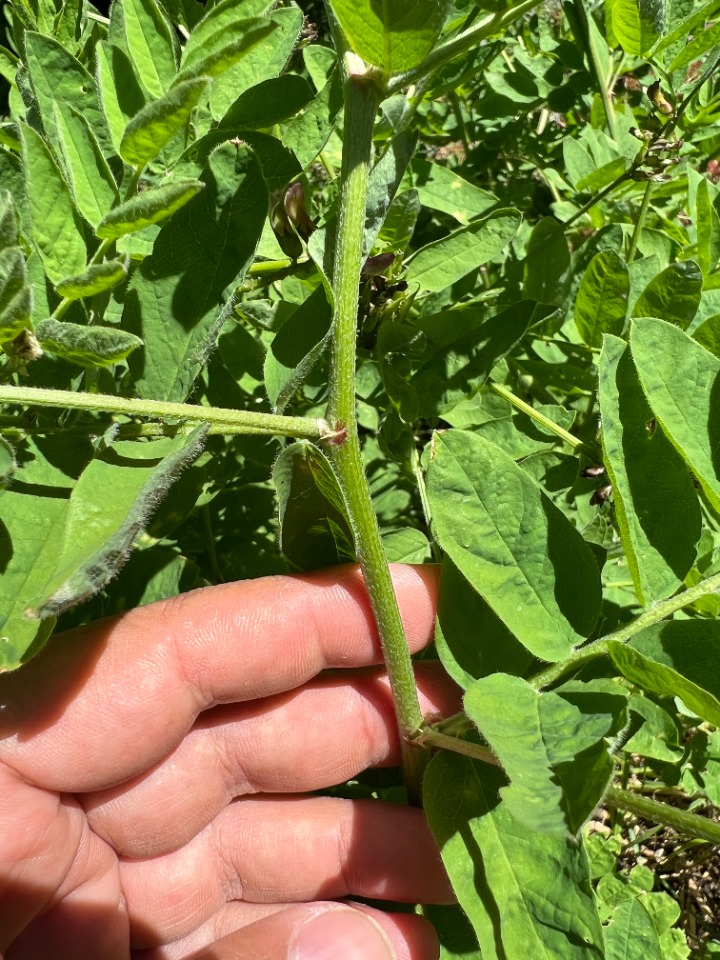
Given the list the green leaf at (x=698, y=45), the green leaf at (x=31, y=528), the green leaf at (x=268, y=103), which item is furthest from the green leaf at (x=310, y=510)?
the green leaf at (x=698, y=45)

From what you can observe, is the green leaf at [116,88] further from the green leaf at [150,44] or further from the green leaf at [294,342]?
the green leaf at [294,342]

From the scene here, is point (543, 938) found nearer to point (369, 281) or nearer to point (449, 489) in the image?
point (449, 489)

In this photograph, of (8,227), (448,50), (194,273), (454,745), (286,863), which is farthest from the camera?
(286,863)

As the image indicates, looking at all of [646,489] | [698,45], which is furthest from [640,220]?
[646,489]

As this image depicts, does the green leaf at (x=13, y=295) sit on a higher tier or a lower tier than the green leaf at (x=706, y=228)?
higher

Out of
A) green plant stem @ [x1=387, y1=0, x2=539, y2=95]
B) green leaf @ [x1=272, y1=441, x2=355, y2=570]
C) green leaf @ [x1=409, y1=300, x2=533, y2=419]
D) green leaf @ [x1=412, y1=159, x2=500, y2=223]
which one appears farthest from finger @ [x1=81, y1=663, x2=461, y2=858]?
green plant stem @ [x1=387, y1=0, x2=539, y2=95]

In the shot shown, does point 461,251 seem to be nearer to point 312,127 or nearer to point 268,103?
point 312,127

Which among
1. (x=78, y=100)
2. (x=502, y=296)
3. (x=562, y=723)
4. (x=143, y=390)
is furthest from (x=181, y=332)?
(x=502, y=296)
